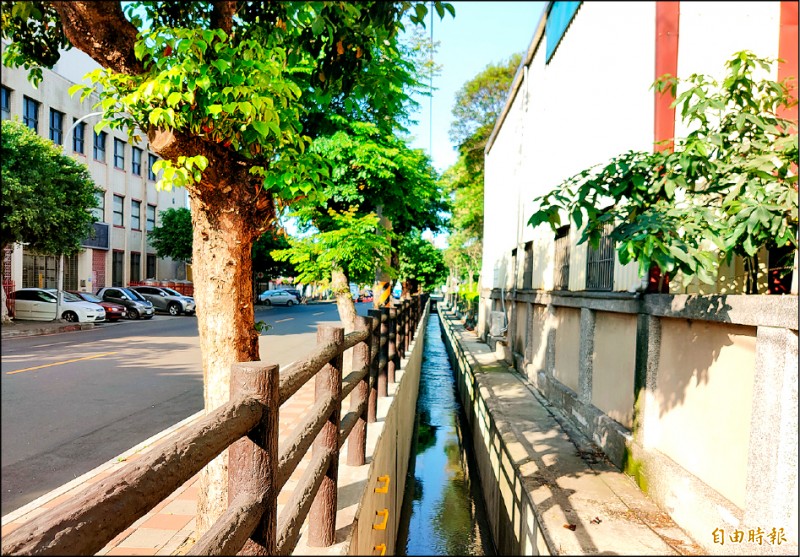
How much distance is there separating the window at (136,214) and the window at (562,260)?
29715 mm

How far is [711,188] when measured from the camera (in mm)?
3594

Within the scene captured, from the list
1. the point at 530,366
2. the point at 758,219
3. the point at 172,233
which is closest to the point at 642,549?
the point at 758,219

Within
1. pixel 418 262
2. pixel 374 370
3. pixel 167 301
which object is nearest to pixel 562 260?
pixel 374 370

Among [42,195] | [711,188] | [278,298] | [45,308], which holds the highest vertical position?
[42,195]

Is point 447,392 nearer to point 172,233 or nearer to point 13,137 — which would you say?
point 13,137

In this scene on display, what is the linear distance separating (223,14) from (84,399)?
7.05 meters

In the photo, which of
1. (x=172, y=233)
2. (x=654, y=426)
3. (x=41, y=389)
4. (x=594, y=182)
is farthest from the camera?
(x=172, y=233)

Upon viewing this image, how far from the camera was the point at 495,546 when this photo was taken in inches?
250

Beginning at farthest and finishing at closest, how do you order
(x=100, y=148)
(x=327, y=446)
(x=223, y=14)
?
1. (x=100, y=148)
2. (x=223, y=14)
3. (x=327, y=446)

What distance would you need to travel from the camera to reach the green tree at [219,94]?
3.01 meters

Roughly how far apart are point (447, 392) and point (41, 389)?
392 inches

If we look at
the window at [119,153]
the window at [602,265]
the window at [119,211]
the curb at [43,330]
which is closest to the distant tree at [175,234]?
the window at [119,211]

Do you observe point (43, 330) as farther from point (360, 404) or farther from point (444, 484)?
point (360, 404)

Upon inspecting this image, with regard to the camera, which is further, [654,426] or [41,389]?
[41,389]
